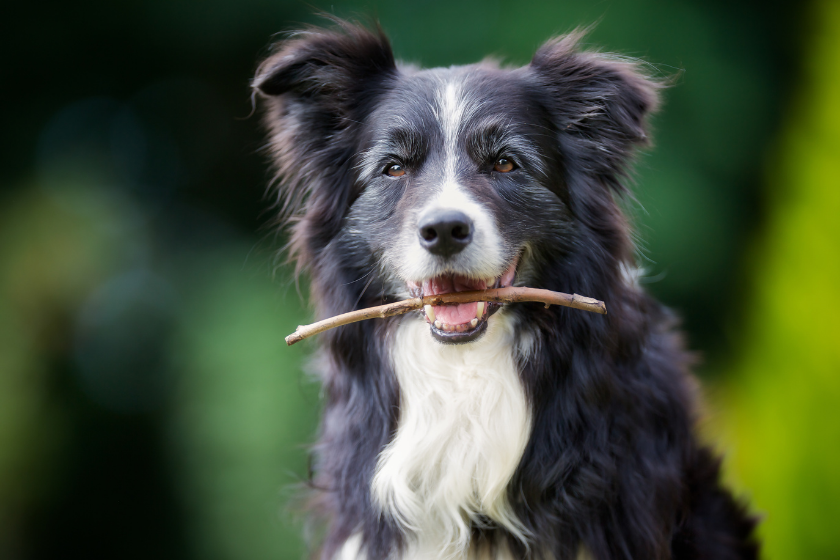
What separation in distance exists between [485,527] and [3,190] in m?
3.87

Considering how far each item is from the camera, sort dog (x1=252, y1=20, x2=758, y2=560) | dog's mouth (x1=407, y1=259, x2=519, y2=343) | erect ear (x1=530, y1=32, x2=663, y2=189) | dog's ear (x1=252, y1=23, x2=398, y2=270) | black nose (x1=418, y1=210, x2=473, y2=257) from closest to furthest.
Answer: black nose (x1=418, y1=210, x2=473, y2=257) → dog's mouth (x1=407, y1=259, x2=519, y2=343) → dog (x1=252, y1=20, x2=758, y2=560) → erect ear (x1=530, y1=32, x2=663, y2=189) → dog's ear (x1=252, y1=23, x2=398, y2=270)

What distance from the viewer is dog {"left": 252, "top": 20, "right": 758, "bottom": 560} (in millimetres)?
2311

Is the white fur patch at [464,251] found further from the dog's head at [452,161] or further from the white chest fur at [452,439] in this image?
the white chest fur at [452,439]

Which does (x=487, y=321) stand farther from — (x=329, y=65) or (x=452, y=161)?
(x=329, y=65)

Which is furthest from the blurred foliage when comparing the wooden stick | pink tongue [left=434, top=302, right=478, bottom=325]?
pink tongue [left=434, top=302, right=478, bottom=325]

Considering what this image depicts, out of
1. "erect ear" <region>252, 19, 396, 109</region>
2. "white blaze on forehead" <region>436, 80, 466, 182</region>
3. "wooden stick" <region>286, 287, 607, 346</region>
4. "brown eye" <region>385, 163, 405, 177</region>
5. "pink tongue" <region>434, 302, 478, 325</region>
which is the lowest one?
"pink tongue" <region>434, 302, 478, 325</region>

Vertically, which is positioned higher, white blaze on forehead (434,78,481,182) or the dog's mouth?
white blaze on forehead (434,78,481,182)

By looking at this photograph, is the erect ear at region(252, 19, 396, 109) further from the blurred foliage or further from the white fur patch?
the blurred foliage

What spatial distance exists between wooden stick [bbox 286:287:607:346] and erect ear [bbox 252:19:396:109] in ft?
2.90

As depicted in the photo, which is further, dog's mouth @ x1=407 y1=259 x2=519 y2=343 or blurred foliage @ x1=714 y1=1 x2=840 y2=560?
blurred foliage @ x1=714 y1=1 x2=840 y2=560

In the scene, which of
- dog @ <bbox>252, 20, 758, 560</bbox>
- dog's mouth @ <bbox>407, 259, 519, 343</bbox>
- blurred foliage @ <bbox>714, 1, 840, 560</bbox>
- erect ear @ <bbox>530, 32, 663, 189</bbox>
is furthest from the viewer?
blurred foliage @ <bbox>714, 1, 840, 560</bbox>

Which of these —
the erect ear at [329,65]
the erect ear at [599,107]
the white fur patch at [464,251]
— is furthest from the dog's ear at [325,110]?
the erect ear at [599,107]

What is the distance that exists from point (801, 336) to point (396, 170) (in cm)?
256

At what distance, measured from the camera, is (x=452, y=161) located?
7.75 ft
